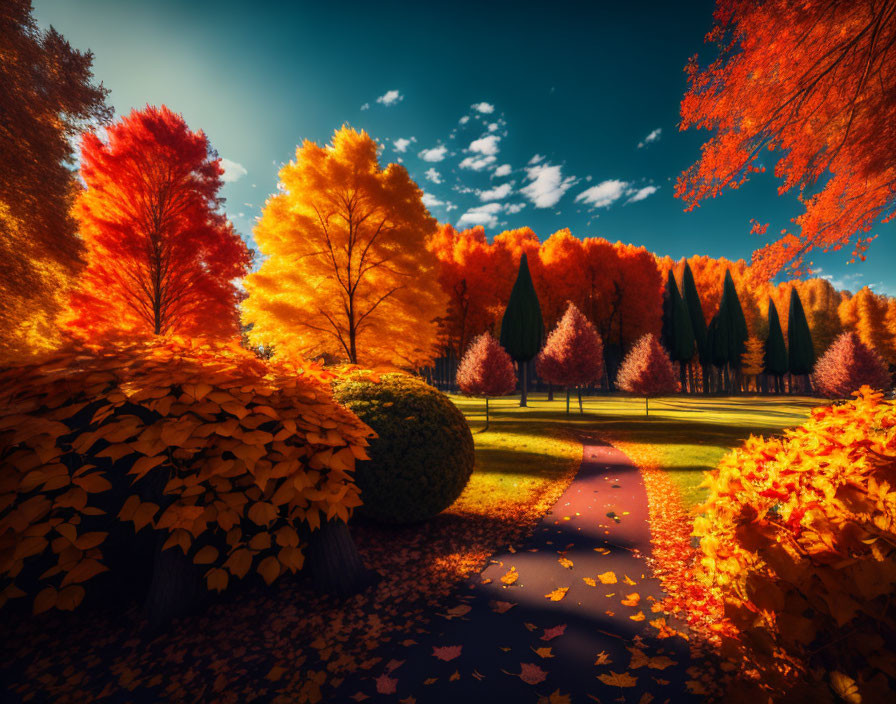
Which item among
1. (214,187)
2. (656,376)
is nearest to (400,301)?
(214,187)

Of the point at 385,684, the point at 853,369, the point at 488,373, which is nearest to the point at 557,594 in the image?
the point at 385,684

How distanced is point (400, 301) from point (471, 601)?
9994 mm

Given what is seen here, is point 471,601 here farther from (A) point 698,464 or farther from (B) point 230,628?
(A) point 698,464

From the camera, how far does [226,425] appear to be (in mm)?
2414

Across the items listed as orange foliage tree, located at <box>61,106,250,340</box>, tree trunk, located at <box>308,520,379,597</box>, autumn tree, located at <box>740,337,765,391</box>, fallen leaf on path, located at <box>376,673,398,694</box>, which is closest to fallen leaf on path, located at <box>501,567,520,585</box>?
tree trunk, located at <box>308,520,379,597</box>

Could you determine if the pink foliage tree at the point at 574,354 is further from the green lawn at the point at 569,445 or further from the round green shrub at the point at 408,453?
the round green shrub at the point at 408,453

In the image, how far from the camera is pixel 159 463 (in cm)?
216

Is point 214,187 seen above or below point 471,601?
above

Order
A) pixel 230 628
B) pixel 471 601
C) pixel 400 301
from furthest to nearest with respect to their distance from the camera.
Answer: pixel 400 301 < pixel 471 601 < pixel 230 628

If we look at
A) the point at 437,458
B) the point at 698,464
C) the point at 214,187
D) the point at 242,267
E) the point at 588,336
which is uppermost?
the point at 214,187

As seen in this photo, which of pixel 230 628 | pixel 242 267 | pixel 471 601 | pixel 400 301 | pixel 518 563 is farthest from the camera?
pixel 242 267

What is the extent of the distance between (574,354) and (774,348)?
A: 36.3 metres

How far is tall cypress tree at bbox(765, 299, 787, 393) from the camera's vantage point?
38.1m

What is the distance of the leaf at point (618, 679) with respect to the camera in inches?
84.8
